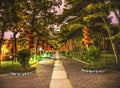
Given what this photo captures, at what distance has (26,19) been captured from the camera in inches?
1732

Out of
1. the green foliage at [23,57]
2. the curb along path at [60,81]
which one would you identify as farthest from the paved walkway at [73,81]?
the green foliage at [23,57]

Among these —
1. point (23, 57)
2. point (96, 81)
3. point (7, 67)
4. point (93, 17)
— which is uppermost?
point (93, 17)

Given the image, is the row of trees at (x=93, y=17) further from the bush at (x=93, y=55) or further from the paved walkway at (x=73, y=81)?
the paved walkway at (x=73, y=81)

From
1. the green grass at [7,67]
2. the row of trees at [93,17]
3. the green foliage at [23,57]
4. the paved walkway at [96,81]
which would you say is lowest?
the paved walkway at [96,81]

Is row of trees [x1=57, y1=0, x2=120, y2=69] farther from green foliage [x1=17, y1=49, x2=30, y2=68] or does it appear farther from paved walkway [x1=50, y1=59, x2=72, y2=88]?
green foliage [x1=17, y1=49, x2=30, y2=68]

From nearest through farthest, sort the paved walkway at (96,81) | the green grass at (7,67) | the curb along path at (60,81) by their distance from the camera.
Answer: the paved walkway at (96,81) → the curb along path at (60,81) → the green grass at (7,67)

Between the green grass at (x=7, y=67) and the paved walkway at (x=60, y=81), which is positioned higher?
the green grass at (x=7, y=67)

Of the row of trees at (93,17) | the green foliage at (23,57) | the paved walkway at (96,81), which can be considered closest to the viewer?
the paved walkway at (96,81)

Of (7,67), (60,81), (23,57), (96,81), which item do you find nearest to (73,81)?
(60,81)

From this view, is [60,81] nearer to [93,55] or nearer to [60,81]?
[60,81]

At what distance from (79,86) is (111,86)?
1820 mm

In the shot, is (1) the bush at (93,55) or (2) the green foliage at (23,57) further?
(2) the green foliage at (23,57)

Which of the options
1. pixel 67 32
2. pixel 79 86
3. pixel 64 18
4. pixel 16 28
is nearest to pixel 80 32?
pixel 67 32

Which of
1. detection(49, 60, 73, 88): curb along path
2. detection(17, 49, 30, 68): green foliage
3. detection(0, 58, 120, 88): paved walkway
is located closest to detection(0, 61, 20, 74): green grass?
detection(17, 49, 30, 68): green foliage
